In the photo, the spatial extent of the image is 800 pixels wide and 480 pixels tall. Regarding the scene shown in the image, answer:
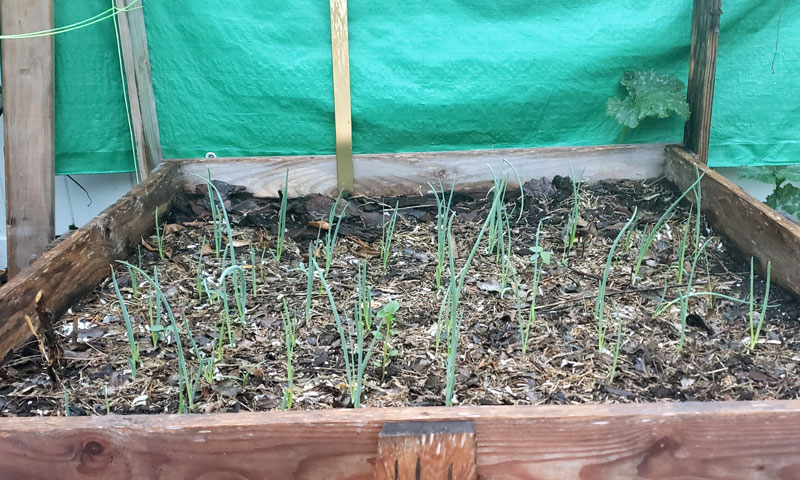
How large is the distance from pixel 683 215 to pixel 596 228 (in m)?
0.32

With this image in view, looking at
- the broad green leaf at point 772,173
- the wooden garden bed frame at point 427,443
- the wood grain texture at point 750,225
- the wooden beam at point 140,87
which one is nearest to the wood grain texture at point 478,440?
the wooden garden bed frame at point 427,443

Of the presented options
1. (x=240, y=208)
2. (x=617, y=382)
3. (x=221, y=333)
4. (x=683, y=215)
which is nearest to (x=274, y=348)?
(x=221, y=333)

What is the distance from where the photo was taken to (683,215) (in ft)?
7.35

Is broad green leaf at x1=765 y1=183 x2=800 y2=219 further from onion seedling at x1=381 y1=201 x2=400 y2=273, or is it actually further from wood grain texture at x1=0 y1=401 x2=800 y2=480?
wood grain texture at x1=0 y1=401 x2=800 y2=480

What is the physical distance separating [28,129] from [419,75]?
1438 millimetres

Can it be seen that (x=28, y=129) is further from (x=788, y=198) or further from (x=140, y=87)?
(x=788, y=198)

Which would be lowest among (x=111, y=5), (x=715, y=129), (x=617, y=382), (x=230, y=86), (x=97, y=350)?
(x=617, y=382)

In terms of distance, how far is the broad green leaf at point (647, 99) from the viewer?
7.73 feet

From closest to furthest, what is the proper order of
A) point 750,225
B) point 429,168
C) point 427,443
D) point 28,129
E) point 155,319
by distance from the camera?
point 427,443 < point 155,319 < point 750,225 < point 28,129 < point 429,168

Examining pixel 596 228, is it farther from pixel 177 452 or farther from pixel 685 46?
pixel 177 452

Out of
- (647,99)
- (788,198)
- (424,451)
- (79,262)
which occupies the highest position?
(647,99)

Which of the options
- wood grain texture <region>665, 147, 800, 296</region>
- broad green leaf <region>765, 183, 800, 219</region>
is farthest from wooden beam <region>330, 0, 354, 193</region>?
broad green leaf <region>765, 183, 800, 219</region>

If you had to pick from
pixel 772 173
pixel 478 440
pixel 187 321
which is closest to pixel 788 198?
pixel 772 173

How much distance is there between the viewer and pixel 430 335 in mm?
1631
